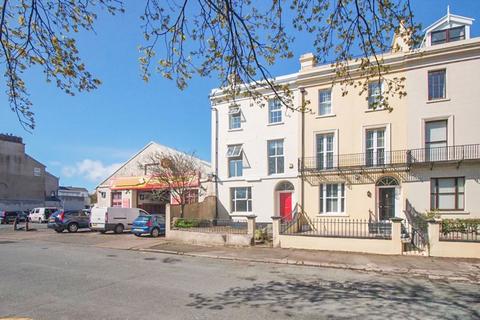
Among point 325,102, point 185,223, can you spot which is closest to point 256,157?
point 325,102

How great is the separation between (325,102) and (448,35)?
7433 millimetres

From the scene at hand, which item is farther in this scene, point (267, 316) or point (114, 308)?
point (114, 308)

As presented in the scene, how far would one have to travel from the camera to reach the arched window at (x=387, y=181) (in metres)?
20.0

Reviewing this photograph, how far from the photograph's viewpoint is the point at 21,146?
63031mm

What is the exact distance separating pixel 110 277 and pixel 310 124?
15.6 meters

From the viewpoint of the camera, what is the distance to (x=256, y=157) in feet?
80.9

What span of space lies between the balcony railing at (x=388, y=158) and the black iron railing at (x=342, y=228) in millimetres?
3122

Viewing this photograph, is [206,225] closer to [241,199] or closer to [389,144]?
[241,199]

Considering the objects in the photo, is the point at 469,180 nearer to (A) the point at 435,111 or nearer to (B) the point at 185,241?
(A) the point at 435,111

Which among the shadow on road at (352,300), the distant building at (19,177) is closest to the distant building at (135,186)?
the shadow on road at (352,300)

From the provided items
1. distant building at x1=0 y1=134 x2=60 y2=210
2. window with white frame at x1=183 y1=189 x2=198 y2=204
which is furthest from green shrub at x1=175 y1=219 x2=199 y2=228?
distant building at x1=0 y1=134 x2=60 y2=210

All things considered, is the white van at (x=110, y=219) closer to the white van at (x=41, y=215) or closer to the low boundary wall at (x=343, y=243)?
the low boundary wall at (x=343, y=243)

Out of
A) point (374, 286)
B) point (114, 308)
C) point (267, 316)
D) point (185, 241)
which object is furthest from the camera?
point (185, 241)

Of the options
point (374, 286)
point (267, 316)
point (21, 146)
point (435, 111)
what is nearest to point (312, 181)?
point (435, 111)
